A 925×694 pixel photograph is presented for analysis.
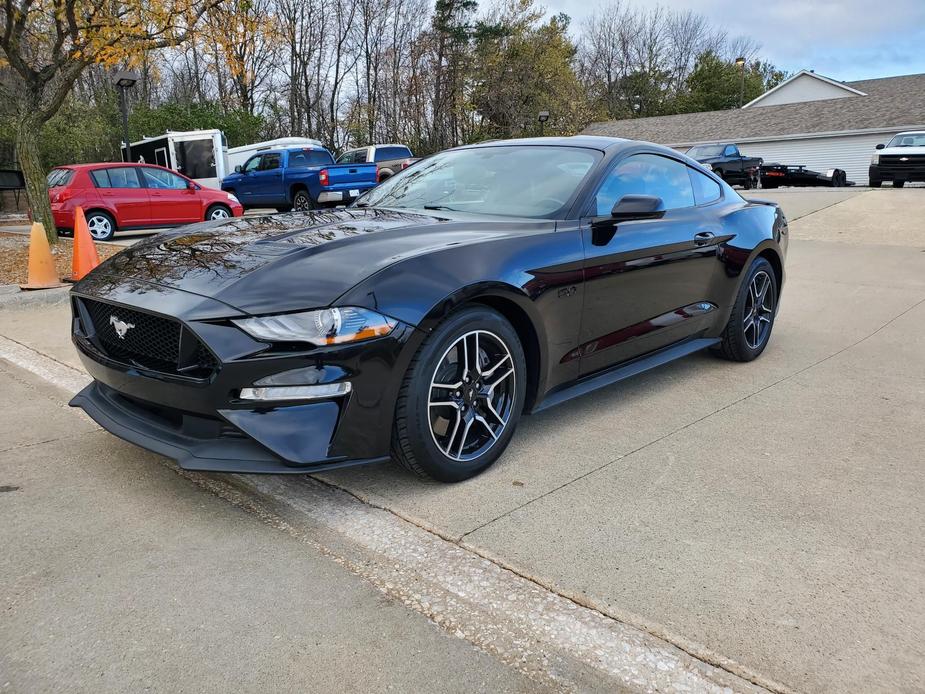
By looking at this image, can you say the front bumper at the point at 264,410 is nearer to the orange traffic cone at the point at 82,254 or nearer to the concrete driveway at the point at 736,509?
the concrete driveway at the point at 736,509

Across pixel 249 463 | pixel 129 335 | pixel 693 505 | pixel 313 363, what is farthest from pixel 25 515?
pixel 693 505

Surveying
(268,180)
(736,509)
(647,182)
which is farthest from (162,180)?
(736,509)

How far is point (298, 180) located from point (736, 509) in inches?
683

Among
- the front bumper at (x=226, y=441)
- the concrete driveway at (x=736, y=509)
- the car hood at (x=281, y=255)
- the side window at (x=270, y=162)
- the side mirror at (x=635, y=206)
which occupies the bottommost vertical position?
the concrete driveway at (x=736, y=509)

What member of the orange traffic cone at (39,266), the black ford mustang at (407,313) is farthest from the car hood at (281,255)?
the orange traffic cone at (39,266)

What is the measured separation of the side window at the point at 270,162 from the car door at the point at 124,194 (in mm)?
6021

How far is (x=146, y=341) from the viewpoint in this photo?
2818mm

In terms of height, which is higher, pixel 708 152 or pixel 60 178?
pixel 708 152

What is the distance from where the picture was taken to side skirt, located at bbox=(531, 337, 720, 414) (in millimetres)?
3514

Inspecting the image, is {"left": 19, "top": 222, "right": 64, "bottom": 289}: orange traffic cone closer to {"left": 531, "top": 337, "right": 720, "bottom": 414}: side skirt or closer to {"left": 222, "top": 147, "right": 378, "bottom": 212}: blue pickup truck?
{"left": 531, "top": 337, "right": 720, "bottom": 414}: side skirt

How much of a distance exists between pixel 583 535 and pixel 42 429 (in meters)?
2.82

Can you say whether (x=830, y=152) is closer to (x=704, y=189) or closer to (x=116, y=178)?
(x=116, y=178)

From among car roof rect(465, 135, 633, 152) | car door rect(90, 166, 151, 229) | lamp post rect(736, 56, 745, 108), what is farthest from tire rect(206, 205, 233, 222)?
lamp post rect(736, 56, 745, 108)

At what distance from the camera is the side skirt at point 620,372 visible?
3514 mm
